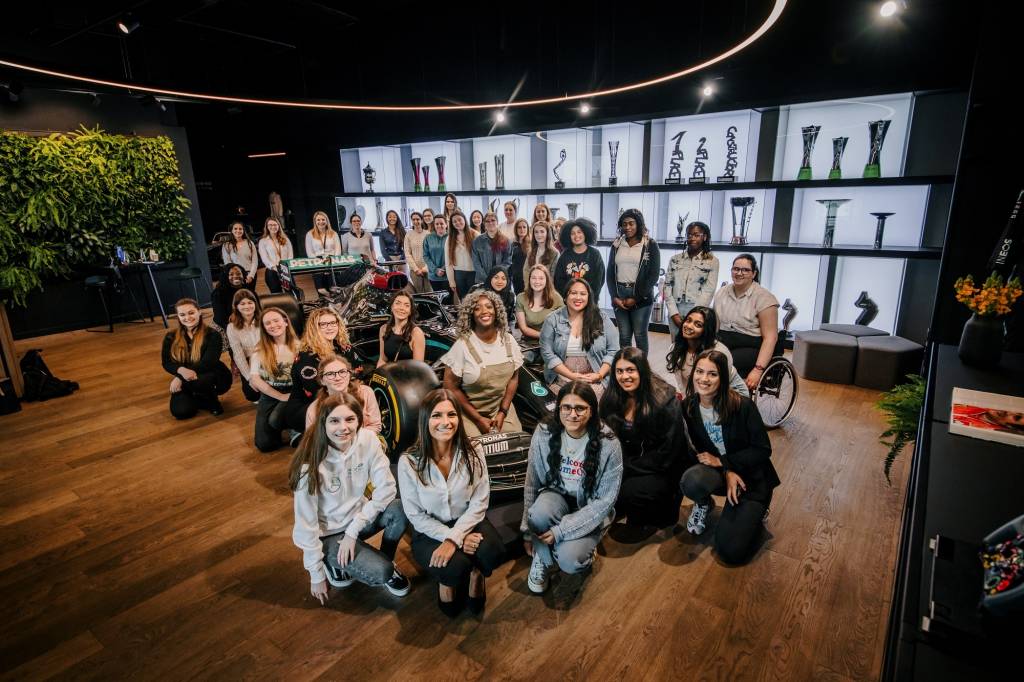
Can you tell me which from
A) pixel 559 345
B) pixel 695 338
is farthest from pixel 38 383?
pixel 695 338

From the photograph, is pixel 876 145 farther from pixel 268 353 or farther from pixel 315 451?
pixel 268 353

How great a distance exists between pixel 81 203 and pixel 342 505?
7415 millimetres

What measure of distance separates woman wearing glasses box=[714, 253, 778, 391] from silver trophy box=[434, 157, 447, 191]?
6052mm

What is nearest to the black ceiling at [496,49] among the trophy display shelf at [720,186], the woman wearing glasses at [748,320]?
the trophy display shelf at [720,186]

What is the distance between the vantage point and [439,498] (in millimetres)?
2357

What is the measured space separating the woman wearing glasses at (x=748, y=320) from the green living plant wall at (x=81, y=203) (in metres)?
7.17

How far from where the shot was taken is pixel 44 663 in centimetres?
217

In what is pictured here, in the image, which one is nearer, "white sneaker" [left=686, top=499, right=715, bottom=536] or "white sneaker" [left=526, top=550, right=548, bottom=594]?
"white sneaker" [left=526, top=550, right=548, bottom=594]

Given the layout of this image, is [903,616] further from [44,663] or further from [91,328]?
[91,328]

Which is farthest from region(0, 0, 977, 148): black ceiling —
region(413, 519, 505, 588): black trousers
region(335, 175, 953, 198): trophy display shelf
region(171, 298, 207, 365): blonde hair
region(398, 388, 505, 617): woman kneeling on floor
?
region(413, 519, 505, 588): black trousers

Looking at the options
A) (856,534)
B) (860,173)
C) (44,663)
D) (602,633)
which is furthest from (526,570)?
(860,173)

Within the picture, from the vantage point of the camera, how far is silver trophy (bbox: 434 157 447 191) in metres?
8.73

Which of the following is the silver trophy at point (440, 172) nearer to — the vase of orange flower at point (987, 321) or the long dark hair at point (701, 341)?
the long dark hair at point (701, 341)

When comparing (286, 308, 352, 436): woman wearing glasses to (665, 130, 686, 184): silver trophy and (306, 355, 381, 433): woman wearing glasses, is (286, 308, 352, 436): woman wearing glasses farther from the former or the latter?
(665, 130, 686, 184): silver trophy
